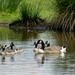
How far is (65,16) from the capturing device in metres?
28.7

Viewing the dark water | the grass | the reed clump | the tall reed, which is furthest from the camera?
the grass

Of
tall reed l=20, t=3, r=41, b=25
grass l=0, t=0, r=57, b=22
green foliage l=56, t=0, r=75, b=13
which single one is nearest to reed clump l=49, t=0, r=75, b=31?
green foliage l=56, t=0, r=75, b=13

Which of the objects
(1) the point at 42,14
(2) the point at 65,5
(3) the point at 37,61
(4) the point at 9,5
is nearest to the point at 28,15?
(1) the point at 42,14

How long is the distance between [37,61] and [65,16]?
1180 centimetres

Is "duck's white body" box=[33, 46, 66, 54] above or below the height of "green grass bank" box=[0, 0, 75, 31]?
below

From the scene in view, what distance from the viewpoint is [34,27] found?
31.5 metres

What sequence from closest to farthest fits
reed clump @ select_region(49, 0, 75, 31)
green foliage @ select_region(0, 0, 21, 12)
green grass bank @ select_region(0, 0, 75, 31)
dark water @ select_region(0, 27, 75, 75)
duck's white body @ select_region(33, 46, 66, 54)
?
1. dark water @ select_region(0, 27, 75, 75)
2. duck's white body @ select_region(33, 46, 66, 54)
3. reed clump @ select_region(49, 0, 75, 31)
4. green grass bank @ select_region(0, 0, 75, 31)
5. green foliage @ select_region(0, 0, 21, 12)

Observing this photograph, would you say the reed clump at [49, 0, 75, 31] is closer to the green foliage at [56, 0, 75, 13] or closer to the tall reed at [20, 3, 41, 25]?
the green foliage at [56, 0, 75, 13]

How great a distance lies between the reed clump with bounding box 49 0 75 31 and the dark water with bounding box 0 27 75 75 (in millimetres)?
2804

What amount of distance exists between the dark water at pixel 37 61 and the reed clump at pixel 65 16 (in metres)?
Result: 2.80

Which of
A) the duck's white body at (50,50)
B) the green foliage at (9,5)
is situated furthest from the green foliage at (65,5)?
the duck's white body at (50,50)

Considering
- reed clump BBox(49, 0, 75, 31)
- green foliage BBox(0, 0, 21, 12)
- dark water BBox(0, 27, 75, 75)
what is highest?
green foliage BBox(0, 0, 21, 12)

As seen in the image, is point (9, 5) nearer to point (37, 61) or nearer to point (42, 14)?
point (42, 14)

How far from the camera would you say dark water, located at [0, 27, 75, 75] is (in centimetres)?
1476
